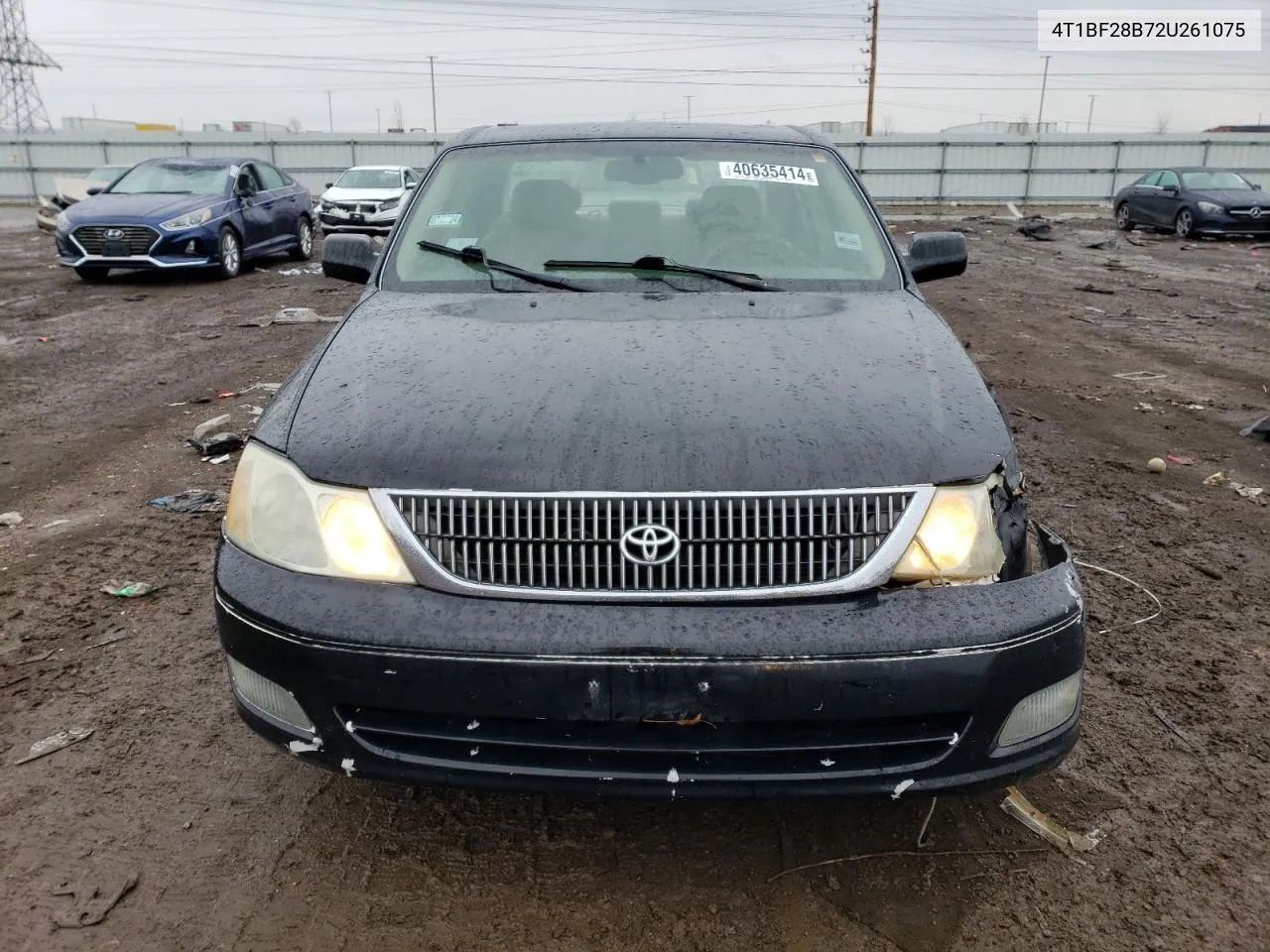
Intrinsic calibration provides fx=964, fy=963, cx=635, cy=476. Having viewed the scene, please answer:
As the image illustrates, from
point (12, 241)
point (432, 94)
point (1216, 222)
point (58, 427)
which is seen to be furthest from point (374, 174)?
point (432, 94)

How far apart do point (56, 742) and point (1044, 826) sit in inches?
103

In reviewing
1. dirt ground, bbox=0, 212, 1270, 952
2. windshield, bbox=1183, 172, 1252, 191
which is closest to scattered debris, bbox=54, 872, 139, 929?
dirt ground, bbox=0, 212, 1270, 952

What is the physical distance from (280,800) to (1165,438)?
5.37m

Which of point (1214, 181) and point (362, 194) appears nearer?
point (362, 194)

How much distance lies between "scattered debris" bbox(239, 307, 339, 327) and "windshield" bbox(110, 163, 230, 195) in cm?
367

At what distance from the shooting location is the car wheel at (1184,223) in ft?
64.2

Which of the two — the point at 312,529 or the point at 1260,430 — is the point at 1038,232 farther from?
the point at 312,529

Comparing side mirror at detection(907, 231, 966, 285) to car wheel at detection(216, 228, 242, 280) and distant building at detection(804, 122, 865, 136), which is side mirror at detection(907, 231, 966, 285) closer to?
car wheel at detection(216, 228, 242, 280)

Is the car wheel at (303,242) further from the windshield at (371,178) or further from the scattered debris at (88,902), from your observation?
the scattered debris at (88,902)

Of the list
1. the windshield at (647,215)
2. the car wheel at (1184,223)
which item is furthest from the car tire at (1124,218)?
the windshield at (647,215)

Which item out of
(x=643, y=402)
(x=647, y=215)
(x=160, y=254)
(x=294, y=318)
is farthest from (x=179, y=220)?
(x=643, y=402)

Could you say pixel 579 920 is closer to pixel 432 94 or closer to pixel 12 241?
pixel 12 241

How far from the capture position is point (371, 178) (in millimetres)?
20141

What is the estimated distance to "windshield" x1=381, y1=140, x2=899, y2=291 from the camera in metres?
3.15
